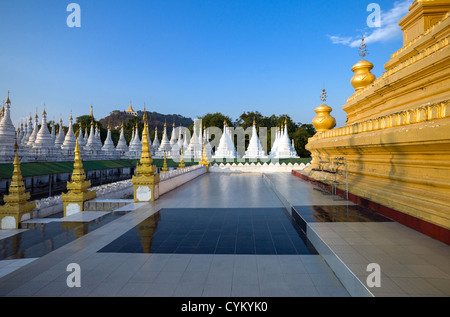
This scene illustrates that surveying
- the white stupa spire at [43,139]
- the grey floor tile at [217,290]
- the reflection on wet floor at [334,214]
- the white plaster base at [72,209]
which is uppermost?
the white stupa spire at [43,139]

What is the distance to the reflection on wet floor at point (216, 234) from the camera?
4.99 m

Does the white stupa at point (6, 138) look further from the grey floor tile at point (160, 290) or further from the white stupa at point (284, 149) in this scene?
the white stupa at point (284, 149)

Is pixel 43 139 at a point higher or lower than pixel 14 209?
higher

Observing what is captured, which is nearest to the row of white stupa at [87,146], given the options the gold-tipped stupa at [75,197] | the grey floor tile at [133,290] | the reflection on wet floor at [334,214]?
the gold-tipped stupa at [75,197]

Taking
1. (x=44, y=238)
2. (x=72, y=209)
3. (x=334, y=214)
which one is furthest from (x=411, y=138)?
(x=72, y=209)

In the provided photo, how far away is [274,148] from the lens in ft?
124

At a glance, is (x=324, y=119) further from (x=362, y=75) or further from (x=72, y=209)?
(x=72, y=209)

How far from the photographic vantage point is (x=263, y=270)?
4.06 m

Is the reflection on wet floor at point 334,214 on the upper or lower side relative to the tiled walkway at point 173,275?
upper

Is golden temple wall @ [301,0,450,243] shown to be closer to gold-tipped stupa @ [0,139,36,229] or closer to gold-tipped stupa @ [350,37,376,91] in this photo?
gold-tipped stupa @ [350,37,376,91]

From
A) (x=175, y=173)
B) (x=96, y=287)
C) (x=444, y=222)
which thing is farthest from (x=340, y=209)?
(x=175, y=173)

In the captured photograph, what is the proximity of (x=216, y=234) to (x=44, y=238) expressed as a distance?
410 cm

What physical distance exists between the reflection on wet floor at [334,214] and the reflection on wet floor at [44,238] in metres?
5.09

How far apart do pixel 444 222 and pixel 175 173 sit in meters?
11.8
